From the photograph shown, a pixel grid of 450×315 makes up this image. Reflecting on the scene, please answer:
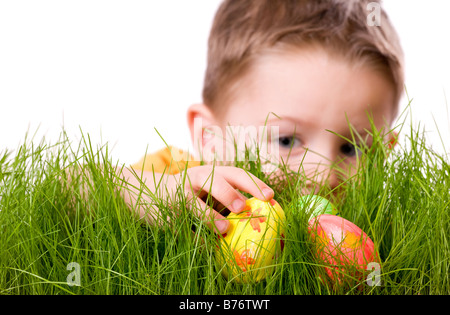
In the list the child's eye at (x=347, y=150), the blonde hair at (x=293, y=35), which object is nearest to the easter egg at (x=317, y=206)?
the child's eye at (x=347, y=150)

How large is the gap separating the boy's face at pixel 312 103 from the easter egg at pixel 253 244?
0.58 m

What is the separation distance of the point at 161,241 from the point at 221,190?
118 millimetres

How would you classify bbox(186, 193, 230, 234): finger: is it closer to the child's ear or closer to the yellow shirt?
the yellow shirt

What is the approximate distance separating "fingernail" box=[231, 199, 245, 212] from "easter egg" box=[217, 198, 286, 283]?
0.05ft

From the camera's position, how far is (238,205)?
73 centimetres

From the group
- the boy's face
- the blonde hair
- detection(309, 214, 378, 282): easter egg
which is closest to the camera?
detection(309, 214, 378, 282): easter egg

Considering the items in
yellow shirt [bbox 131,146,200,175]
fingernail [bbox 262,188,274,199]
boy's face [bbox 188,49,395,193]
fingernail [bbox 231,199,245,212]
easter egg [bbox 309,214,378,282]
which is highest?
boy's face [bbox 188,49,395,193]

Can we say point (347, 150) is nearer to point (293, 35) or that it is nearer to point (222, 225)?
point (293, 35)

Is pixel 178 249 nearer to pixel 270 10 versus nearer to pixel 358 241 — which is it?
pixel 358 241

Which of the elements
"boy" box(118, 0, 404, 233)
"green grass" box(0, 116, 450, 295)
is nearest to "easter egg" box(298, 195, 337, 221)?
"green grass" box(0, 116, 450, 295)

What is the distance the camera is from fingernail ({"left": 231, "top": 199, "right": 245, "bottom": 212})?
2.40ft

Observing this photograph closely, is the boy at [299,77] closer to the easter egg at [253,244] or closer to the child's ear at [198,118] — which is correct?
the child's ear at [198,118]

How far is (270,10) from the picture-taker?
1568 millimetres

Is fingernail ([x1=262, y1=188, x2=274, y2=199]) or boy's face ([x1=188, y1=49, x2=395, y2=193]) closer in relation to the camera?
fingernail ([x1=262, y1=188, x2=274, y2=199])
